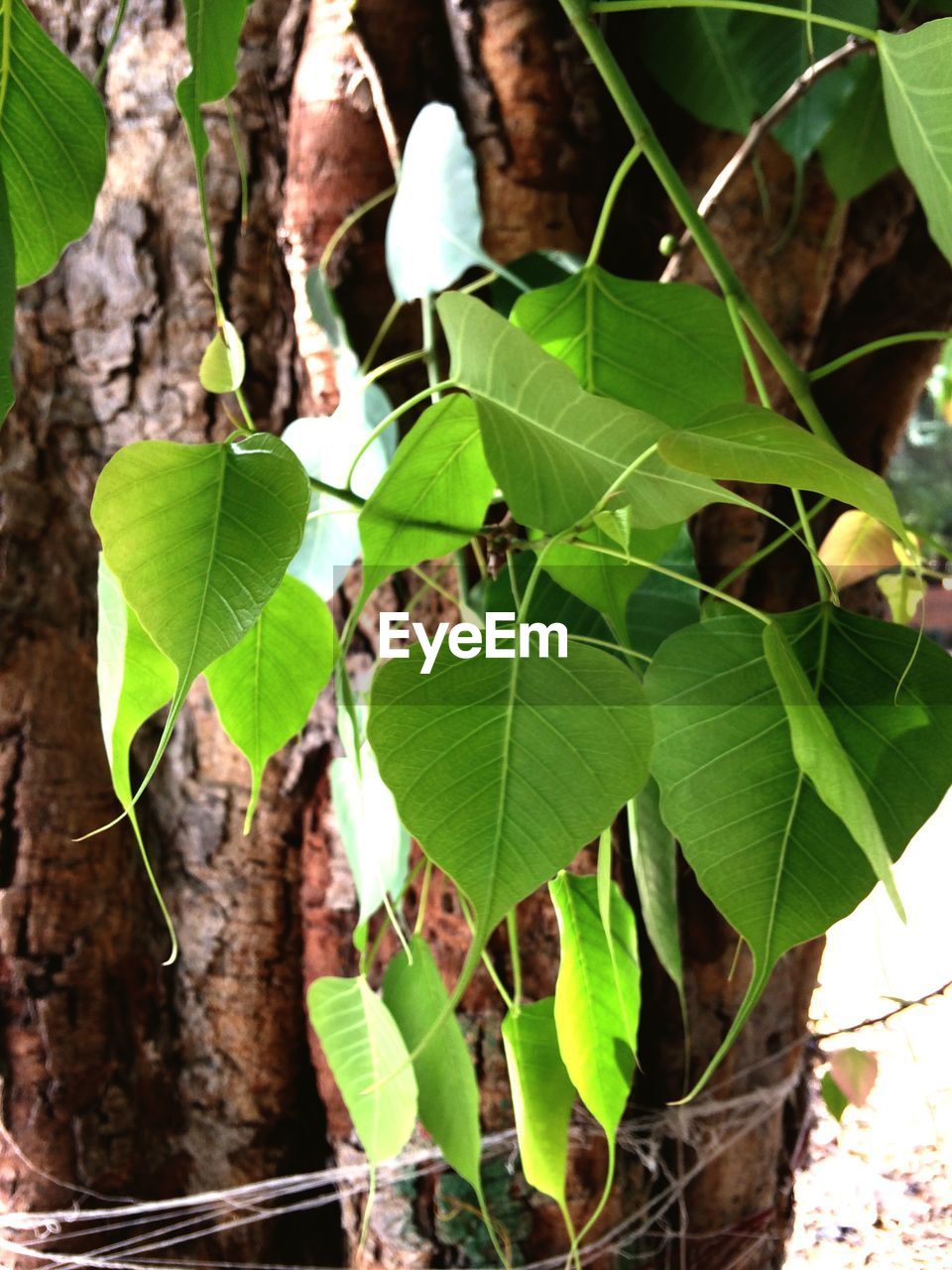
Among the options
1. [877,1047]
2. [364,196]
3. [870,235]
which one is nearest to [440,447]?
[364,196]

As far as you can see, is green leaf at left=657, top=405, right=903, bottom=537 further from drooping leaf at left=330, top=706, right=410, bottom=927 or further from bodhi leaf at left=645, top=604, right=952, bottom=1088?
drooping leaf at left=330, top=706, right=410, bottom=927

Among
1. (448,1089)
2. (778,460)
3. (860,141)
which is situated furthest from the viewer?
(860,141)

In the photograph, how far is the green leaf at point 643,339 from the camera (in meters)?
0.40

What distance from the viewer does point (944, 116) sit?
32 cm

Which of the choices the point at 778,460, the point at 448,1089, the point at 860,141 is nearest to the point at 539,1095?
the point at 448,1089

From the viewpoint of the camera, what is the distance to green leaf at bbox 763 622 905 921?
0.25m

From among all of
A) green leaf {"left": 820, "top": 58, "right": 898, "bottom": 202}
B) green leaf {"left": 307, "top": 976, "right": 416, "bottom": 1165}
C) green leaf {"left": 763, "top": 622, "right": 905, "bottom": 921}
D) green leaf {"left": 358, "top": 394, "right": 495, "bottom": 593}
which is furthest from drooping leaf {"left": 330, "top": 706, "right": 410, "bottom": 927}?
green leaf {"left": 820, "top": 58, "right": 898, "bottom": 202}

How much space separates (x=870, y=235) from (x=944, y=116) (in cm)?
39

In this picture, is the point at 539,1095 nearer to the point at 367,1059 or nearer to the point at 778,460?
the point at 367,1059

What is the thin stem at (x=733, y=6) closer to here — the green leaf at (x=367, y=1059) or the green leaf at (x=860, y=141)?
the green leaf at (x=860, y=141)

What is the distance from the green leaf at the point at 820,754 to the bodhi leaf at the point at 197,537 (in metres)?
0.13

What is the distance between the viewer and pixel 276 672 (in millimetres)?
387

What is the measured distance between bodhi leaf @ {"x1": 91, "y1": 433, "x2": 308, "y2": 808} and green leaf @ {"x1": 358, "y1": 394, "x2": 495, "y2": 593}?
5 cm

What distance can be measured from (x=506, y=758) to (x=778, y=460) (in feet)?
0.34
